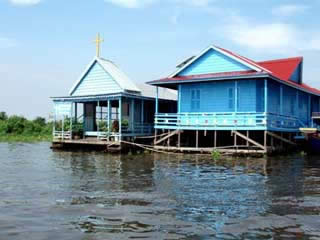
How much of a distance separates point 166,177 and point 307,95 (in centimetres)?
2001

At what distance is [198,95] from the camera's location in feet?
85.2

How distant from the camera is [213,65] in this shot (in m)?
25.2

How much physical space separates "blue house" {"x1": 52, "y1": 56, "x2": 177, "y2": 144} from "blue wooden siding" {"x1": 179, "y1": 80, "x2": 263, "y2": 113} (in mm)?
2012

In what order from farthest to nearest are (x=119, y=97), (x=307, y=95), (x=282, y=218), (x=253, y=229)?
(x=307, y=95) < (x=119, y=97) < (x=282, y=218) < (x=253, y=229)

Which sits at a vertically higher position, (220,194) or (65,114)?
(65,114)

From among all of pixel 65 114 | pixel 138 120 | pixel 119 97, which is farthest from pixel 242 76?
pixel 65 114

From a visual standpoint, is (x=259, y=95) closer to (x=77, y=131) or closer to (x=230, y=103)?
(x=230, y=103)

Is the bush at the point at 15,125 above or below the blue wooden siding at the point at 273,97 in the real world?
below

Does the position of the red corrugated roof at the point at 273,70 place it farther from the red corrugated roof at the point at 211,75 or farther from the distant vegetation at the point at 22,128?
the distant vegetation at the point at 22,128

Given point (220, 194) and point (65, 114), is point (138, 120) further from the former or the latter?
point (220, 194)

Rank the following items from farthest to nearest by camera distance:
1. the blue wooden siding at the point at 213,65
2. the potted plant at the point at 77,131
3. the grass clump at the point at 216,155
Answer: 1. the potted plant at the point at 77,131
2. the blue wooden siding at the point at 213,65
3. the grass clump at the point at 216,155

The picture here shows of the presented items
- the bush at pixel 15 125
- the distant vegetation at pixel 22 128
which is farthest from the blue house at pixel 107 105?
the bush at pixel 15 125

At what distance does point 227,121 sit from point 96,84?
9717mm

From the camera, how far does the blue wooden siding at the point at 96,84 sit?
27.7 m
